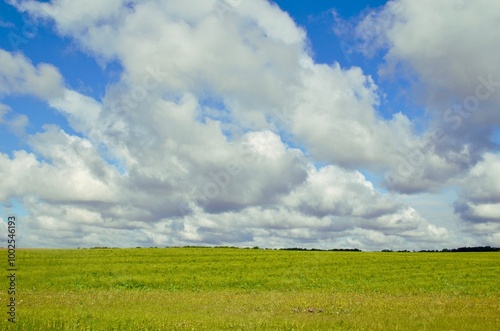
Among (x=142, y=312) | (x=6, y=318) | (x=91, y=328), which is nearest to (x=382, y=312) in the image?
(x=142, y=312)

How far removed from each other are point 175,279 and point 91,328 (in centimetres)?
2761

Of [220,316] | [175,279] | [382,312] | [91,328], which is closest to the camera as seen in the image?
[91,328]

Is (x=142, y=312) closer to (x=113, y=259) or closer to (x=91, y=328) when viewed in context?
(x=91, y=328)

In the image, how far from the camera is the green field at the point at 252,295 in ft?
54.0

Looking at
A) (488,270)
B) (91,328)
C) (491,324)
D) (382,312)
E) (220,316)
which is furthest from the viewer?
(488,270)

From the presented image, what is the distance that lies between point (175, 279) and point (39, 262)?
24586 millimetres

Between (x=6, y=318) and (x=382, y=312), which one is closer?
(x=6, y=318)

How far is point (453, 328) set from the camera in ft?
50.9

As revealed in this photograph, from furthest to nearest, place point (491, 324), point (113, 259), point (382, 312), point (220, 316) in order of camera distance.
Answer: point (113, 259) < point (382, 312) < point (220, 316) < point (491, 324)

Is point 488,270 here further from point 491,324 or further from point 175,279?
point 491,324

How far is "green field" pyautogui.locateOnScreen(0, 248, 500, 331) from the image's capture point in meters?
16.5

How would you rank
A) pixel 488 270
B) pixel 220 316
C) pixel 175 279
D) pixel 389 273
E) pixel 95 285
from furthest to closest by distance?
pixel 488 270, pixel 389 273, pixel 175 279, pixel 95 285, pixel 220 316

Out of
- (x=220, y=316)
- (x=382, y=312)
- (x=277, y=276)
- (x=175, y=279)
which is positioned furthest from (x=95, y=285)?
(x=382, y=312)

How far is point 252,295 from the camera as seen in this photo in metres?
29.8
